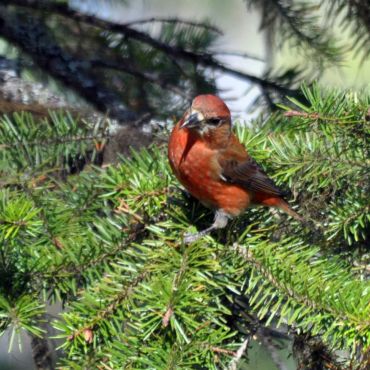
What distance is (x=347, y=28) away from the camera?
11.7 ft

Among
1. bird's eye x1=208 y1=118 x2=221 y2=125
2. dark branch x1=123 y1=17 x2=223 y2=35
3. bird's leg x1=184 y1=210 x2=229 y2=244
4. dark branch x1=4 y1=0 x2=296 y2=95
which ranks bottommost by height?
dark branch x1=4 y1=0 x2=296 y2=95

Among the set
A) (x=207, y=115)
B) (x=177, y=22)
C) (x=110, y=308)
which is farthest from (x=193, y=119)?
(x=177, y=22)

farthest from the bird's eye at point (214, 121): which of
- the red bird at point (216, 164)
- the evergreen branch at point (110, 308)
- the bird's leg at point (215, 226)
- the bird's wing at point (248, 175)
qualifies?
the evergreen branch at point (110, 308)

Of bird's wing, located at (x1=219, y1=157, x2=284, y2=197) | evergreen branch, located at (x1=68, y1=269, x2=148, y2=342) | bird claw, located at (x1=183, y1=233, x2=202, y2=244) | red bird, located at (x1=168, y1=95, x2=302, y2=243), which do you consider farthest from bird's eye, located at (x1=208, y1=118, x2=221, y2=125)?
evergreen branch, located at (x1=68, y1=269, x2=148, y2=342)

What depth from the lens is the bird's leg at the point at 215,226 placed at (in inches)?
94.6

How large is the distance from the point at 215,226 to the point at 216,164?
21.2 inches

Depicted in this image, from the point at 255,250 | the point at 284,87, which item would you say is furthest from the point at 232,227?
the point at 284,87

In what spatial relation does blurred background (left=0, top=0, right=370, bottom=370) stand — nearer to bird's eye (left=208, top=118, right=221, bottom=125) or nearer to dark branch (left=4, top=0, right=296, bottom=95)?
dark branch (left=4, top=0, right=296, bottom=95)

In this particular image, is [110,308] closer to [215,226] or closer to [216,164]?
[215,226]

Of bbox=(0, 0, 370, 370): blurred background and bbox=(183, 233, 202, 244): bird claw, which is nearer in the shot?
bbox=(183, 233, 202, 244): bird claw

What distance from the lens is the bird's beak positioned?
2873 mm

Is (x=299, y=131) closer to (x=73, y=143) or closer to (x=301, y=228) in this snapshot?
(x=301, y=228)

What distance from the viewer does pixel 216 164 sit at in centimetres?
307

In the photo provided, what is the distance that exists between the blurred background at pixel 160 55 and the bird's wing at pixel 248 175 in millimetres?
615
